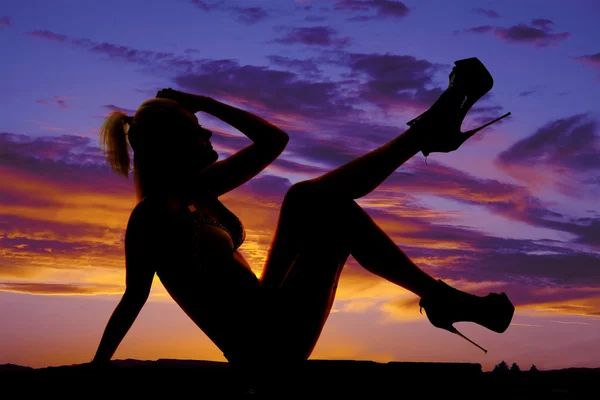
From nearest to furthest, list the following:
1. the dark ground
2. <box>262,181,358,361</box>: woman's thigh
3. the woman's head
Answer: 1. the dark ground
2. <box>262,181,358,361</box>: woman's thigh
3. the woman's head

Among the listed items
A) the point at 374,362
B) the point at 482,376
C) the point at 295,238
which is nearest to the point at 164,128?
A: the point at 295,238

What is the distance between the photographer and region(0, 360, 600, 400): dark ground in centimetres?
336

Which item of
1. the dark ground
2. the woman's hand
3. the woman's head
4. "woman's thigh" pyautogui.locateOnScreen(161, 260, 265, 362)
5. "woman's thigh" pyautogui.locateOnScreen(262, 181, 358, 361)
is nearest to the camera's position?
the dark ground

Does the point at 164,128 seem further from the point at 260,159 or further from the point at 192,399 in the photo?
the point at 192,399

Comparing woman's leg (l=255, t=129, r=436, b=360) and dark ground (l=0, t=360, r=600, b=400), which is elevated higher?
woman's leg (l=255, t=129, r=436, b=360)

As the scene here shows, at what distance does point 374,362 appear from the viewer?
3543 millimetres

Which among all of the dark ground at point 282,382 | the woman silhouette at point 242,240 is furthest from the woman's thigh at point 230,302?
the dark ground at point 282,382

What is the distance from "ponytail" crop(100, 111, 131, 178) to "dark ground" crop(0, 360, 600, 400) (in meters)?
1.42

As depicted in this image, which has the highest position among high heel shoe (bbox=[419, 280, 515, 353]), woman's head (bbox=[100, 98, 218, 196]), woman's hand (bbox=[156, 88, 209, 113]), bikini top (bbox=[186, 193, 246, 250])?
woman's hand (bbox=[156, 88, 209, 113])

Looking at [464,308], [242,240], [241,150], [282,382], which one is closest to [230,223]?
[242,240]

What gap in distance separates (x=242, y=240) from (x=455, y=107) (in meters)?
1.65

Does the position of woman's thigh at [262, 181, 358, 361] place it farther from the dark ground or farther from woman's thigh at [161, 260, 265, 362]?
the dark ground

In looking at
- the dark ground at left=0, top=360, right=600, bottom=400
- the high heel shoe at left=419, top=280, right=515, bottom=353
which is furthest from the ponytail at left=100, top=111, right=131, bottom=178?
the high heel shoe at left=419, top=280, right=515, bottom=353

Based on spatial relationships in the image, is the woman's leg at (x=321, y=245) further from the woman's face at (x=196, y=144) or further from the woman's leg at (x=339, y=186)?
the woman's face at (x=196, y=144)
